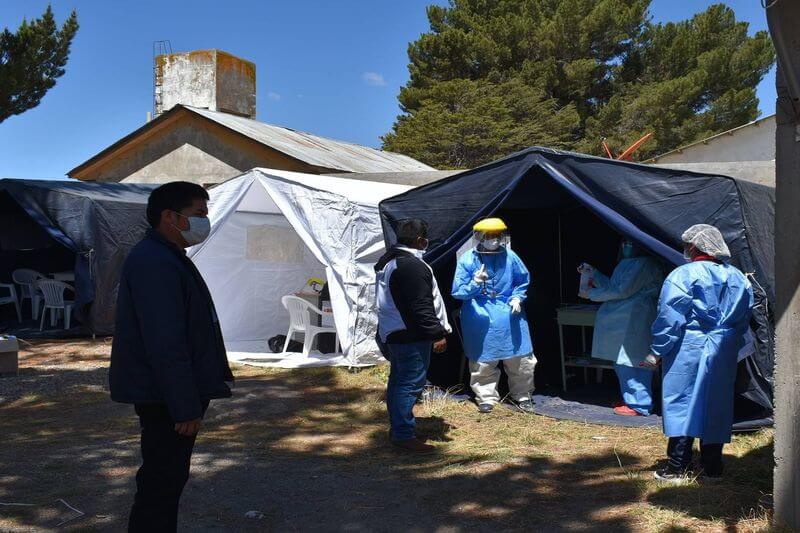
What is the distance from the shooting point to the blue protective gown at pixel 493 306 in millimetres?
6875

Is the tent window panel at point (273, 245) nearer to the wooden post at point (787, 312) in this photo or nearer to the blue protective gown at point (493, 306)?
the blue protective gown at point (493, 306)

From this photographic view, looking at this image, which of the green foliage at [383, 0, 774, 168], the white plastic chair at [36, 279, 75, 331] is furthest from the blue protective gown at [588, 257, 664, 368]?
the green foliage at [383, 0, 774, 168]

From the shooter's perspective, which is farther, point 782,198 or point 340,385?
point 340,385

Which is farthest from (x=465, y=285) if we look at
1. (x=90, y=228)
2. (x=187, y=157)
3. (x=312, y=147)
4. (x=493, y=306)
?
(x=187, y=157)

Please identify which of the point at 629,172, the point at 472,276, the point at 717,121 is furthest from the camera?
the point at 717,121

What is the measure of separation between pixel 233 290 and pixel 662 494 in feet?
24.4

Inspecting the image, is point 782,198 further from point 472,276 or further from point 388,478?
point 472,276

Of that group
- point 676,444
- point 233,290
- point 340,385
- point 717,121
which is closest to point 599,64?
point 717,121

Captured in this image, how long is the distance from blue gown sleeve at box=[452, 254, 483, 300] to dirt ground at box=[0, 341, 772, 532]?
97 centimetres

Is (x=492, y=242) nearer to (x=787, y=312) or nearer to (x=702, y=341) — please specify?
(x=702, y=341)

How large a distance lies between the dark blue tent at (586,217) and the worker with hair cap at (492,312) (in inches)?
11.7

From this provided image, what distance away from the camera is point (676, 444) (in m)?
4.72

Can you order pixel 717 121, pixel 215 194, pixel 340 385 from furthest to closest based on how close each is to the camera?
pixel 717 121, pixel 215 194, pixel 340 385

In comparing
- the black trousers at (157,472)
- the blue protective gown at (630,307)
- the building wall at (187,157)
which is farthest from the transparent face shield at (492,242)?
the building wall at (187,157)
